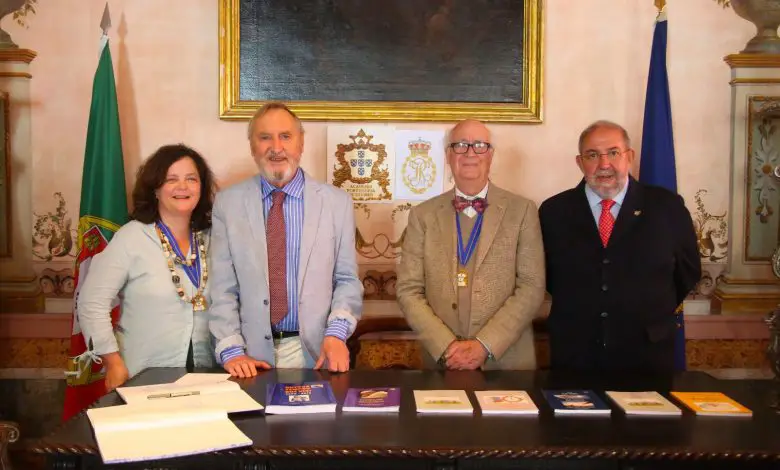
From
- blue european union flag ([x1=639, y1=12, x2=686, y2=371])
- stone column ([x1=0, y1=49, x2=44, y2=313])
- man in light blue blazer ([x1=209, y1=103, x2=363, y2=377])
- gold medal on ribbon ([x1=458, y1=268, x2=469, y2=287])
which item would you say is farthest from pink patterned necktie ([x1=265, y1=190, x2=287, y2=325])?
blue european union flag ([x1=639, y1=12, x2=686, y2=371])

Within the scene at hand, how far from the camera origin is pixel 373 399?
217 centimetres

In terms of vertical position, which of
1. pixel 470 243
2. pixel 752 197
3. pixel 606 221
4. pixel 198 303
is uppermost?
pixel 752 197

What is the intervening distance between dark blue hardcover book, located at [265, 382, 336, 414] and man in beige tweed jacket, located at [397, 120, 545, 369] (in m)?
0.81

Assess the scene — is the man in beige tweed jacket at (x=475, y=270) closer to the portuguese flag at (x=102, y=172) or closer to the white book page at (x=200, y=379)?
the white book page at (x=200, y=379)

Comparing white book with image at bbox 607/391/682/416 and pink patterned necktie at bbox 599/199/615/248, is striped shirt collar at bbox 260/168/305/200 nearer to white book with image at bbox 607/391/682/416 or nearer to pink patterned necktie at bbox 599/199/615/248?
pink patterned necktie at bbox 599/199/615/248

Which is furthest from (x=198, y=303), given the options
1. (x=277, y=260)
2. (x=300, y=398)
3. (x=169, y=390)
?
(x=300, y=398)

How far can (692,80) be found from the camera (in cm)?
429

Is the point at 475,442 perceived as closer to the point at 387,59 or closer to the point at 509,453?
the point at 509,453

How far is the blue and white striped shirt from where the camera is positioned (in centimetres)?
279

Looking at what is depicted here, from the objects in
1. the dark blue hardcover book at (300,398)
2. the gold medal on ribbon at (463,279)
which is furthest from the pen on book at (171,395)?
the gold medal on ribbon at (463,279)

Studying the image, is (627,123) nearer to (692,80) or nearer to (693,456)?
(692,80)

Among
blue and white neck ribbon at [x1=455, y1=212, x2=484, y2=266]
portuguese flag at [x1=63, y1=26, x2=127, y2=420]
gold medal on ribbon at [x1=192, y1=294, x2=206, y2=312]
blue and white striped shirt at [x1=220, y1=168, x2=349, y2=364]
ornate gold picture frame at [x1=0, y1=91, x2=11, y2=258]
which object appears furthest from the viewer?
ornate gold picture frame at [x1=0, y1=91, x2=11, y2=258]

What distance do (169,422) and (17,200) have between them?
117 inches

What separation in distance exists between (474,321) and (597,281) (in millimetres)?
582
